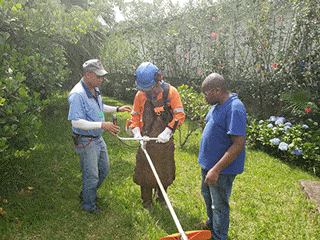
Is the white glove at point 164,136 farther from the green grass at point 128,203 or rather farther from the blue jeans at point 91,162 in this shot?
the green grass at point 128,203

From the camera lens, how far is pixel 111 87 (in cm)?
1414

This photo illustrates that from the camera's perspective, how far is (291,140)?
4930mm

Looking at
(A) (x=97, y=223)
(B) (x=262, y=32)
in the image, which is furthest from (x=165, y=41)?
(A) (x=97, y=223)

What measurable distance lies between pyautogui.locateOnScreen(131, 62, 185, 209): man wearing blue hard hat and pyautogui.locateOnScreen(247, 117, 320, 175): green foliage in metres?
3.15

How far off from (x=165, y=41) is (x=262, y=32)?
4791 mm

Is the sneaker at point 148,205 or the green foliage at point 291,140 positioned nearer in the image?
the sneaker at point 148,205

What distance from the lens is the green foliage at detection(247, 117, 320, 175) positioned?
4.53m

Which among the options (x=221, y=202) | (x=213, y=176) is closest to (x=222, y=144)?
(x=213, y=176)

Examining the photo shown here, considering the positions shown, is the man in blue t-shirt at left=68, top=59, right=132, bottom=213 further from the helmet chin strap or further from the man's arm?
the man's arm

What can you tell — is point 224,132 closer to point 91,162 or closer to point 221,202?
point 221,202

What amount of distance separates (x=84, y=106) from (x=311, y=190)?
12.8 feet

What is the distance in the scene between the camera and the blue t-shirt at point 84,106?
106 inches

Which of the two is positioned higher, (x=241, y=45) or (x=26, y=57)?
(x=26, y=57)

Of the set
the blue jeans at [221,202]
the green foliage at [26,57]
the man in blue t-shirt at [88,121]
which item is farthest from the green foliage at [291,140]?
the green foliage at [26,57]
